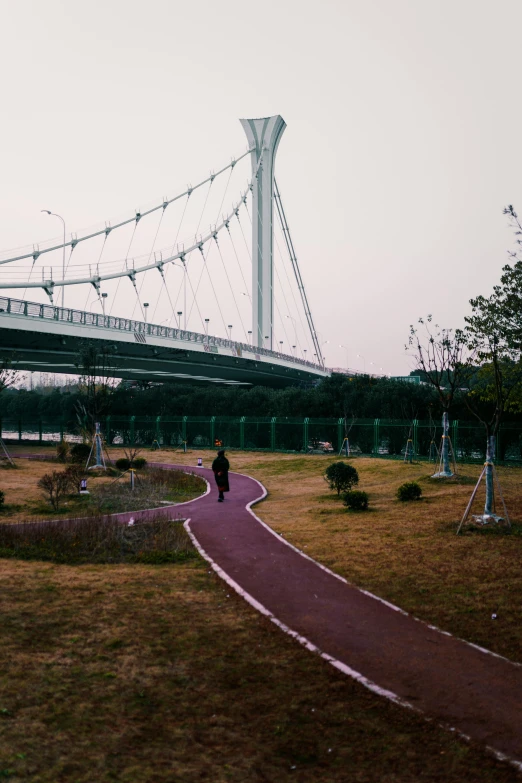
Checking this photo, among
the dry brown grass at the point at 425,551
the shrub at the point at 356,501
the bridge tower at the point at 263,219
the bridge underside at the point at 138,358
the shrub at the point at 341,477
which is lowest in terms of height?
the dry brown grass at the point at 425,551

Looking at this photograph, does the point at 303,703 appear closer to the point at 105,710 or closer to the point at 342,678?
the point at 342,678

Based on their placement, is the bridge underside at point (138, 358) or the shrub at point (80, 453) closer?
the shrub at point (80, 453)

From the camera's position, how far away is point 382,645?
878 centimetres

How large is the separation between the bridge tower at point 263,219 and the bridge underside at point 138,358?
632 centimetres

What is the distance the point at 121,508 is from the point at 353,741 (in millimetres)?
15299

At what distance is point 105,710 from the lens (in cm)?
687

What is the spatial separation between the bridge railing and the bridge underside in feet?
1.89

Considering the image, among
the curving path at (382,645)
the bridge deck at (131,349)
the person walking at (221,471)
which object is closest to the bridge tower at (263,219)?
the bridge deck at (131,349)

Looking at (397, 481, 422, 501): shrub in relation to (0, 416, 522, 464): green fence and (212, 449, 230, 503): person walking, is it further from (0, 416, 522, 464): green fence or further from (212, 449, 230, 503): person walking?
(0, 416, 522, 464): green fence

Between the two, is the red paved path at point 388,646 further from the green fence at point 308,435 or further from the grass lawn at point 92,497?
the green fence at point 308,435

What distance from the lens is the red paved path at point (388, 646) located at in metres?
6.88

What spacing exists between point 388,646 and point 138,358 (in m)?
51.8

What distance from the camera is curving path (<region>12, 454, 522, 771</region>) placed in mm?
6883

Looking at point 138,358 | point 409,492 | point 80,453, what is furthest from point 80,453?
point 138,358
